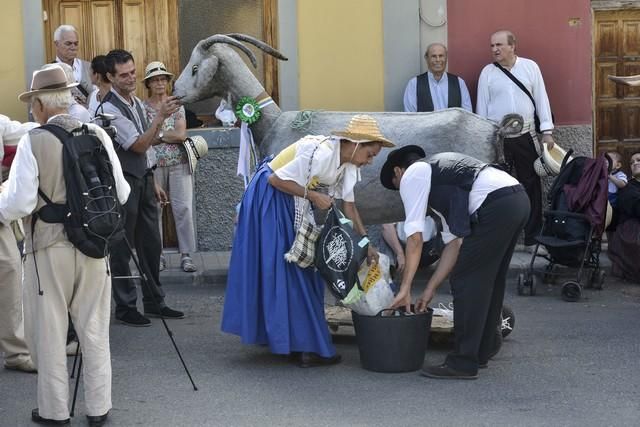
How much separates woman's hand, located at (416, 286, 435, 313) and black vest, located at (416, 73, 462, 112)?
4566 mm

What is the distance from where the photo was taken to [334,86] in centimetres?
1188

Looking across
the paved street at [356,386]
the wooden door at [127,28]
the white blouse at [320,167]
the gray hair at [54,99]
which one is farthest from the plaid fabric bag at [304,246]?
the wooden door at [127,28]

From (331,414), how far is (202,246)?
5.60 metres

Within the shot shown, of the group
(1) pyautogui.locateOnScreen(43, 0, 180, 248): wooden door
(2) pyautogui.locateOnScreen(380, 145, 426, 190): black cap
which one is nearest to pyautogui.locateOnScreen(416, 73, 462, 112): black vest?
(1) pyautogui.locateOnScreen(43, 0, 180, 248): wooden door

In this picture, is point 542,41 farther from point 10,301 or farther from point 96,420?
point 96,420

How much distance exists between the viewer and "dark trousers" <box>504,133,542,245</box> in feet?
36.9

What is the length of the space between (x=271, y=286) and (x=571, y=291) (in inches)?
127

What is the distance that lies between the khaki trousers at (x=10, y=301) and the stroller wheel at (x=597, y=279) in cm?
491

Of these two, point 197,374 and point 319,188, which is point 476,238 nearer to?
point 319,188

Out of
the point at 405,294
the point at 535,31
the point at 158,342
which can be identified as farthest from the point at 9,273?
the point at 535,31

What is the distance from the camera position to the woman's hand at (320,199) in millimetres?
7242

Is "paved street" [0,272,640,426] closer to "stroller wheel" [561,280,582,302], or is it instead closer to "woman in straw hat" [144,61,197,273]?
"stroller wheel" [561,280,582,302]

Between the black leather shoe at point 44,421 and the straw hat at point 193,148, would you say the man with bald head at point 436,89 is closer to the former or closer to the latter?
the straw hat at point 193,148

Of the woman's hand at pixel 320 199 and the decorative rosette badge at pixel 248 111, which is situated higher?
the decorative rosette badge at pixel 248 111
